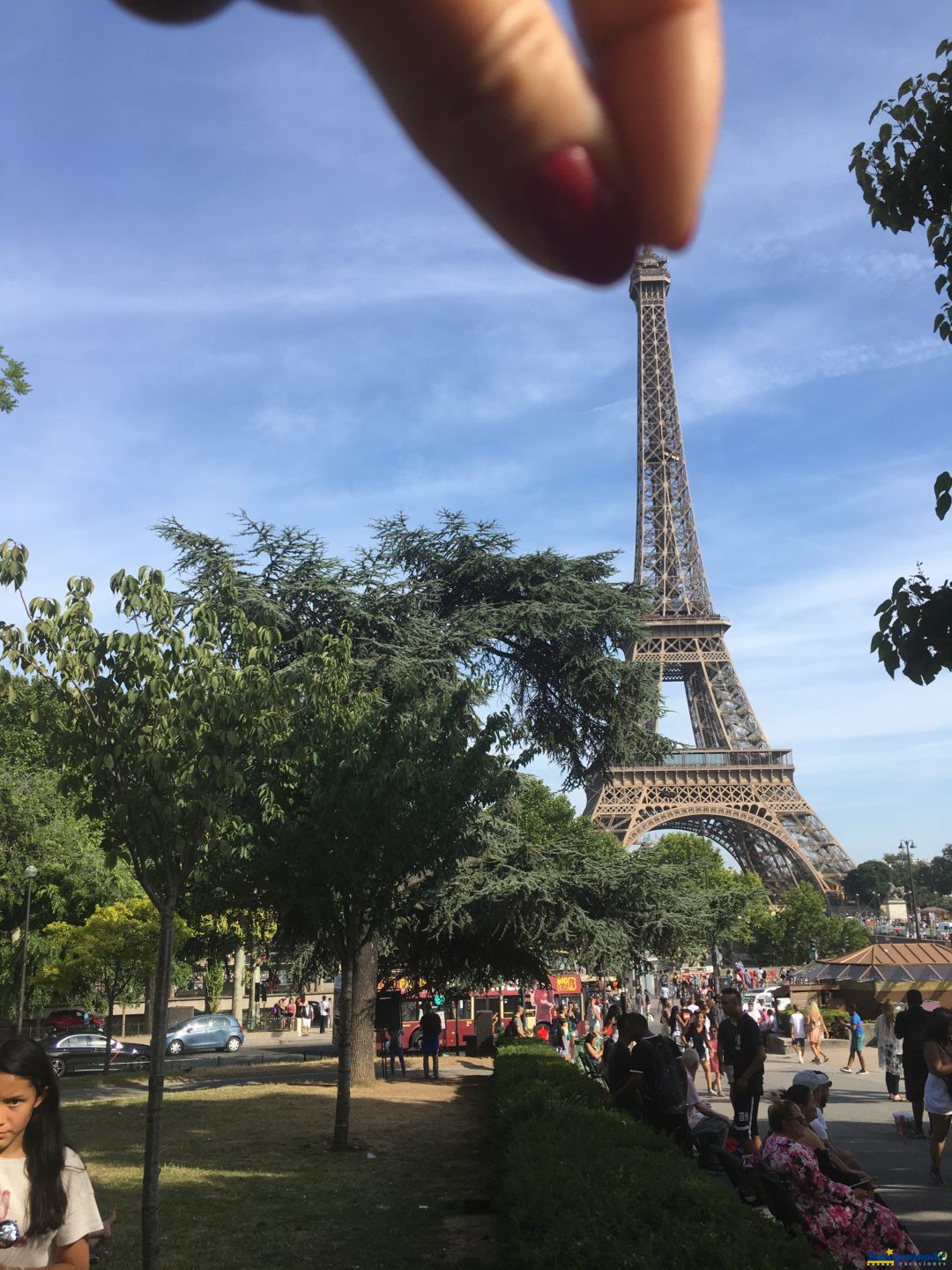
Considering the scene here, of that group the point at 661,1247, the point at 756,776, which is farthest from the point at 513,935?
the point at 756,776

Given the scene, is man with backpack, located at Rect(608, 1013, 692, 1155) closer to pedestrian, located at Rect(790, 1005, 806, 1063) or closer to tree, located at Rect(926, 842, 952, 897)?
pedestrian, located at Rect(790, 1005, 806, 1063)

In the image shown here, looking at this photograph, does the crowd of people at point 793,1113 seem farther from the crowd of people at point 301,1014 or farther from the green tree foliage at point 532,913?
the crowd of people at point 301,1014

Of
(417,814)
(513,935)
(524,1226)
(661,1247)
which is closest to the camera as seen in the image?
(661,1247)

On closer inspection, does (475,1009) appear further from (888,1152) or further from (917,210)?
(917,210)

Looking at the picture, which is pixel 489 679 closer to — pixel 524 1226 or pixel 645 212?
pixel 524 1226

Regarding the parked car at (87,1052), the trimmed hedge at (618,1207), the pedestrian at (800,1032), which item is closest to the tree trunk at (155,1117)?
the trimmed hedge at (618,1207)

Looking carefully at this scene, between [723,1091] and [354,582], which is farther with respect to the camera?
[354,582]
